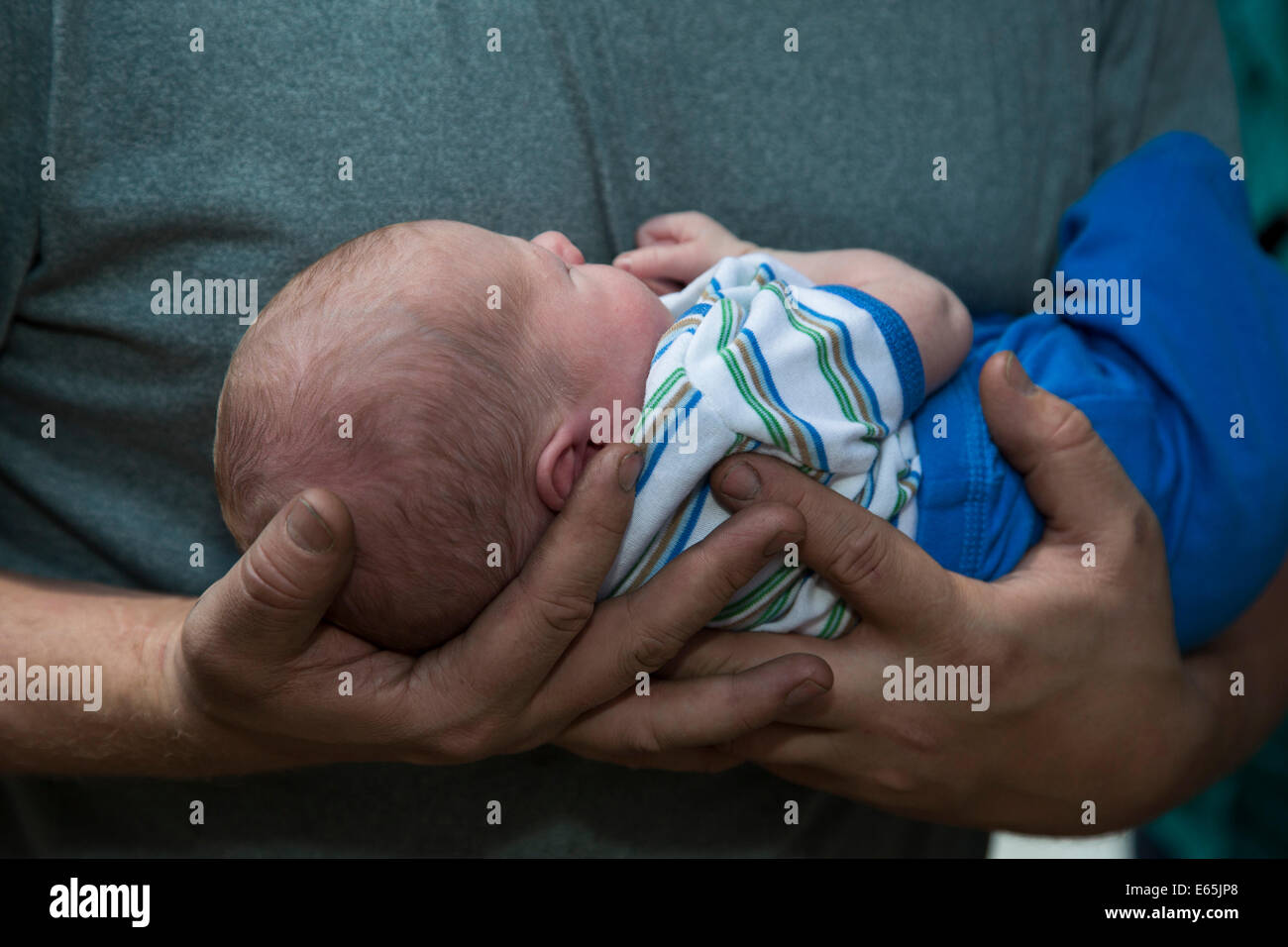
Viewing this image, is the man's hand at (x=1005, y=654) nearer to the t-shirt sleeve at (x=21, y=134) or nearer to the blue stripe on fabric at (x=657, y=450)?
the blue stripe on fabric at (x=657, y=450)

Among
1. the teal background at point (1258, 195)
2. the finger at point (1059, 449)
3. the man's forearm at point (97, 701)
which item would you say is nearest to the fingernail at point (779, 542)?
the finger at point (1059, 449)

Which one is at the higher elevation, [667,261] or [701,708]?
[667,261]

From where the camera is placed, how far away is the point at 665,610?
0.97m

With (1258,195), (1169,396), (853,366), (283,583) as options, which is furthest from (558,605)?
(1258,195)

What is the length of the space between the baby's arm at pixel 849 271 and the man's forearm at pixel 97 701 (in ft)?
2.34

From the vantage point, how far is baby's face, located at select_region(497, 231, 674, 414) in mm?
1025

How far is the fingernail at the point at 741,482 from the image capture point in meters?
0.98

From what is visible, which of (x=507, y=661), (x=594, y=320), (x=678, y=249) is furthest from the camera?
(x=678, y=249)

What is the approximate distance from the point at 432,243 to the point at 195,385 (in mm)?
369

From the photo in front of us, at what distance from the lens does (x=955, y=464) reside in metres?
1.13

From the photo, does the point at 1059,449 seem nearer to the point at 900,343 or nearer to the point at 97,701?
the point at 900,343

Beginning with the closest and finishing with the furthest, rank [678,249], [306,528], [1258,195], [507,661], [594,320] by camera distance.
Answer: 1. [306,528]
2. [507,661]
3. [594,320]
4. [678,249]
5. [1258,195]

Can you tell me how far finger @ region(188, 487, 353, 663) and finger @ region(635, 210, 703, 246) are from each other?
556 mm

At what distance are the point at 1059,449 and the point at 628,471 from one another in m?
0.52
